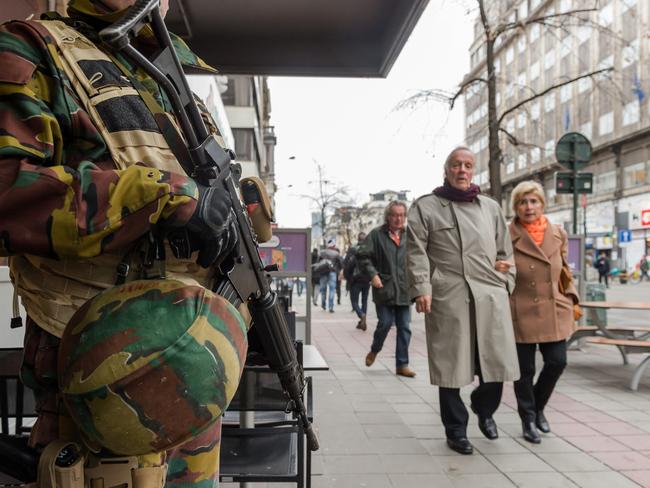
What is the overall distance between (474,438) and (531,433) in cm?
39

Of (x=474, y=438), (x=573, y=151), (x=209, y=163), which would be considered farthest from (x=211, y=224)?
(x=573, y=151)

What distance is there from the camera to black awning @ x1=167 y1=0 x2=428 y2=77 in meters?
4.24

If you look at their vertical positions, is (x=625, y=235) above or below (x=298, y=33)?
below

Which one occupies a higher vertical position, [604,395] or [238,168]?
[238,168]

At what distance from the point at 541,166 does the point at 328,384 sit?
1777 inches

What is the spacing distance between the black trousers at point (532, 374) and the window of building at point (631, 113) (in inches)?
1467

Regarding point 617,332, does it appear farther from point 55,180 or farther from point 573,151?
point 55,180

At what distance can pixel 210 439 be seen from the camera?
1.41m

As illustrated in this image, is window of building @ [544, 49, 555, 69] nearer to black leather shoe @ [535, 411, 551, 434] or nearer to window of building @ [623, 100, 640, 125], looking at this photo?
window of building @ [623, 100, 640, 125]

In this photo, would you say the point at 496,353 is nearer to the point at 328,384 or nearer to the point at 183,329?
the point at 328,384

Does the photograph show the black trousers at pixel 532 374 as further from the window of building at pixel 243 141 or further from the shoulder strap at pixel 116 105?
the window of building at pixel 243 141

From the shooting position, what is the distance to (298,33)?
15.5ft

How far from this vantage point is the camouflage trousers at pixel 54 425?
1236 millimetres

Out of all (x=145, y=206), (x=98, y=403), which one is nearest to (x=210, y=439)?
(x=98, y=403)
